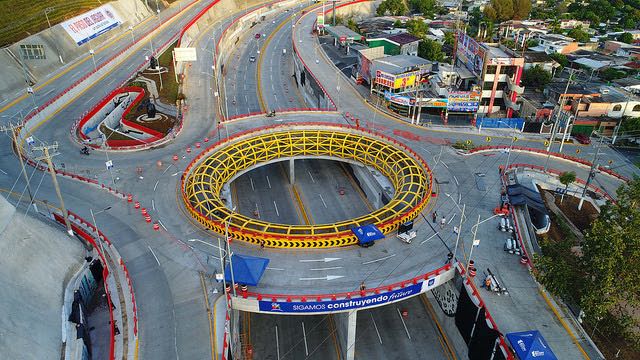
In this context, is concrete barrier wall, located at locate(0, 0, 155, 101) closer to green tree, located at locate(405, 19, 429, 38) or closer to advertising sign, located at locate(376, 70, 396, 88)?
advertising sign, located at locate(376, 70, 396, 88)

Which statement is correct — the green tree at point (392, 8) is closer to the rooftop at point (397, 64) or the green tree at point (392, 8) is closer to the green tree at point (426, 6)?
the green tree at point (426, 6)

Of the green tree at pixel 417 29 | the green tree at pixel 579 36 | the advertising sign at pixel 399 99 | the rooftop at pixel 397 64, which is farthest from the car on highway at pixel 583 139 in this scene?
the green tree at pixel 579 36

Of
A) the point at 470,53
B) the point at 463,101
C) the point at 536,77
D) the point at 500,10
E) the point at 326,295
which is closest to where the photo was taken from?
the point at 326,295

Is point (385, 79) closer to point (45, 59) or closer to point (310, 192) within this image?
point (310, 192)

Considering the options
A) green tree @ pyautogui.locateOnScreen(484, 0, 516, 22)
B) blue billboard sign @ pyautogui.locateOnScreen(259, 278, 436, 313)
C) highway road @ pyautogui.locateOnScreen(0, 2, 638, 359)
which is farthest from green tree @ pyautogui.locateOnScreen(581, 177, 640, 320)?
green tree @ pyautogui.locateOnScreen(484, 0, 516, 22)

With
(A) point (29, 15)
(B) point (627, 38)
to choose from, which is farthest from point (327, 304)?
(B) point (627, 38)

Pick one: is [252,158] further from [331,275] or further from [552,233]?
[552,233]
